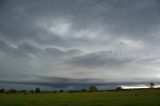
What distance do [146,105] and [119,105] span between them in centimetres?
525

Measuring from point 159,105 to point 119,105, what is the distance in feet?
25.5

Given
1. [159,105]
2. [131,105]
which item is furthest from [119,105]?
[159,105]

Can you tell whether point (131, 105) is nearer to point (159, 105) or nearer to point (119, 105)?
point (119, 105)

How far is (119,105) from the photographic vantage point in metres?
53.2

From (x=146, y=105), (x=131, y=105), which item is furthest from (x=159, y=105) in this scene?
(x=131, y=105)

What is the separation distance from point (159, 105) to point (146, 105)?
257 centimetres

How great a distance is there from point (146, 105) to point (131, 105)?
127 inches

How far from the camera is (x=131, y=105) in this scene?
5278 cm

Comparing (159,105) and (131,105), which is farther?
(131,105)

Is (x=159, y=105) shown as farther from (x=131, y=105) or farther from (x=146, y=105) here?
(x=131, y=105)

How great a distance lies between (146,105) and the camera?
50562 mm

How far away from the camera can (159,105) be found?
48812mm

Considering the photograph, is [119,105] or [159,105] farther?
[119,105]
